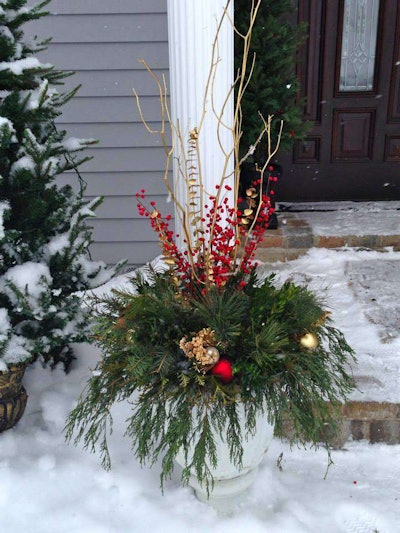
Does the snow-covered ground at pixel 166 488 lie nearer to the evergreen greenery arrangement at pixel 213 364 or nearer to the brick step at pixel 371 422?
the brick step at pixel 371 422

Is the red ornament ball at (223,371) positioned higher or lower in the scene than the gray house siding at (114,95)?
lower

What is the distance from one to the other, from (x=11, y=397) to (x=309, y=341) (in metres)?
1.21

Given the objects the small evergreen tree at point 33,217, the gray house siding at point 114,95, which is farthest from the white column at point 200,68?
the gray house siding at point 114,95

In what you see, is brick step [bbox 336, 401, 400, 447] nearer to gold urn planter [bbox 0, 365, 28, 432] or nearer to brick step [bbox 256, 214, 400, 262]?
gold urn planter [bbox 0, 365, 28, 432]

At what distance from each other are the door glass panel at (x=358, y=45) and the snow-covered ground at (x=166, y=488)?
8.67 feet

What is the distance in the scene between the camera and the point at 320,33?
4.18 m

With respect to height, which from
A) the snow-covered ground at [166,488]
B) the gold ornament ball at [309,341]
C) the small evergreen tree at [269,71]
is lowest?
the snow-covered ground at [166,488]

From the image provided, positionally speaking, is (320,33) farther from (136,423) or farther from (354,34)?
(136,423)

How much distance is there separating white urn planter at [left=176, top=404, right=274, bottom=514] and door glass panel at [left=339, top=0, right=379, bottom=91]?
130 inches

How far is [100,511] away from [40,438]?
0.46m

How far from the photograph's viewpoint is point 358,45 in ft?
13.9

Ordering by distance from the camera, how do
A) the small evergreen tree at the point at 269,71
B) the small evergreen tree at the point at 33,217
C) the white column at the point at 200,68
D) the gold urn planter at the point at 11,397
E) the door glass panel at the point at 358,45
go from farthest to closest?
the door glass panel at the point at 358,45
the small evergreen tree at the point at 269,71
the white column at the point at 200,68
the gold urn planter at the point at 11,397
the small evergreen tree at the point at 33,217

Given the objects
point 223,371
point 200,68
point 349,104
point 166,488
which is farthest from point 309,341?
point 349,104

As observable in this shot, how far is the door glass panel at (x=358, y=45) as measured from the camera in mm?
4152
